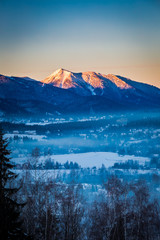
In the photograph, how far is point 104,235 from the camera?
30703 millimetres

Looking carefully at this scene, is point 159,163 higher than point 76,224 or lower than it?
higher

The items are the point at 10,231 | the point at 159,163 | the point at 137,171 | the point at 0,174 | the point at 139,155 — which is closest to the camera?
the point at 10,231

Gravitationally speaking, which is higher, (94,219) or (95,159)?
(95,159)

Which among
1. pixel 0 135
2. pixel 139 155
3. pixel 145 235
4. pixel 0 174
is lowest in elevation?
pixel 145 235

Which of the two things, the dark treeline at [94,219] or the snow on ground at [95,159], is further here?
the snow on ground at [95,159]

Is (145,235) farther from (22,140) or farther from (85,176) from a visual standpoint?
(22,140)

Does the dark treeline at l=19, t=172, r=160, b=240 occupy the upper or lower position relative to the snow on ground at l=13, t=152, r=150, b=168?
lower

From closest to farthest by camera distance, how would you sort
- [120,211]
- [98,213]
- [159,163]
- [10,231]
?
1. [10,231]
2. [120,211]
3. [98,213]
4. [159,163]

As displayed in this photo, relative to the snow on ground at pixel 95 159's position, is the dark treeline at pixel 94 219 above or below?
below

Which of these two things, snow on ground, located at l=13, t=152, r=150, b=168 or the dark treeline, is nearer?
the dark treeline

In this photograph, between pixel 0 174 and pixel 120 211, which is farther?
pixel 120 211

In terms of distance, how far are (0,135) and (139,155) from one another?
182078mm

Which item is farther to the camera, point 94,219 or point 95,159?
point 95,159

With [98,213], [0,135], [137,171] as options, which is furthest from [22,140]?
[0,135]
